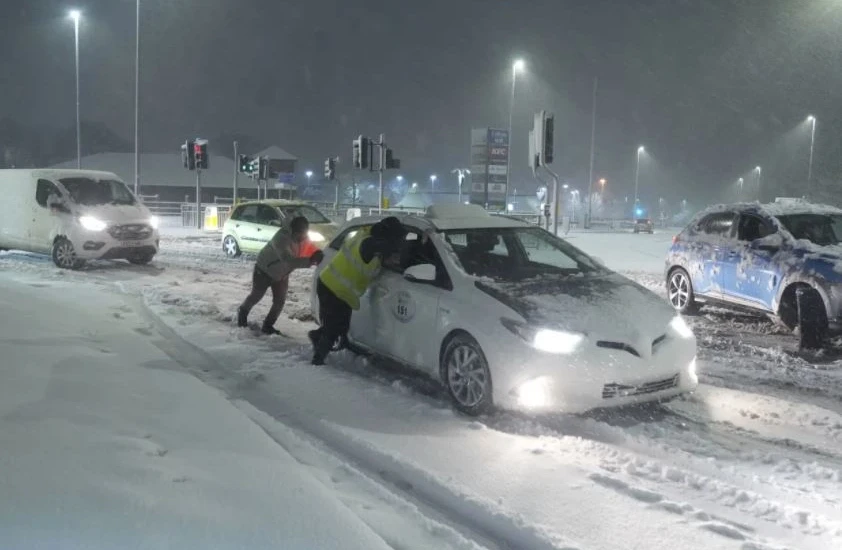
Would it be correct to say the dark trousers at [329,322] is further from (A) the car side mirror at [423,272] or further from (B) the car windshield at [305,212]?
(B) the car windshield at [305,212]

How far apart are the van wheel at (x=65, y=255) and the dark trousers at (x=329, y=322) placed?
9.57m

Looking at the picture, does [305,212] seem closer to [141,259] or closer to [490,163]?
[141,259]

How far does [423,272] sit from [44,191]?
40.3 feet

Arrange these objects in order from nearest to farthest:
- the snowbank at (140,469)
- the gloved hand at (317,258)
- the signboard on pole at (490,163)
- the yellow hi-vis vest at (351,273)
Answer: the snowbank at (140,469) → the yellow hi-vis vest at (351,273) → the gloved hand at (317,258) → the signboard on pole at (490,163)

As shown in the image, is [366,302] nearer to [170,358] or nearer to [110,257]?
[170,358]

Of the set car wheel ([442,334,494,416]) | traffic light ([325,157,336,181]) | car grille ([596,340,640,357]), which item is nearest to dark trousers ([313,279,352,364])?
car wheel ([442,334,494,416])

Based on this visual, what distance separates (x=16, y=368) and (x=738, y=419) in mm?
5888

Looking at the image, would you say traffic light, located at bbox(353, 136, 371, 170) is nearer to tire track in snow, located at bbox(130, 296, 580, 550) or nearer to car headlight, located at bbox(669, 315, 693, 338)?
tire track in snow, located at bbox(130, 296, 580, 550)

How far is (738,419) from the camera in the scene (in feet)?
20.0

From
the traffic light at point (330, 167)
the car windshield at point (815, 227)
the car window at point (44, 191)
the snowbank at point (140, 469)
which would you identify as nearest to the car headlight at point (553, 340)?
the snowbank at point (140, 469)

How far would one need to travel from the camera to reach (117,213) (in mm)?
15266

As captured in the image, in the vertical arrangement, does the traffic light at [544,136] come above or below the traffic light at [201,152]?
below

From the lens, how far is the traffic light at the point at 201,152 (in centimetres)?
3056

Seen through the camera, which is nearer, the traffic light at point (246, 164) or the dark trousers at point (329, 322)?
the dark trousers at point (329, 322)
